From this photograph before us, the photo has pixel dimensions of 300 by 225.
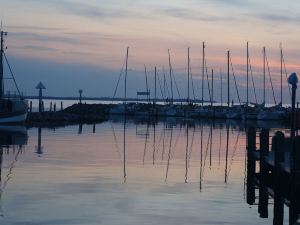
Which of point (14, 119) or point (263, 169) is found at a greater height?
point (263, 169)

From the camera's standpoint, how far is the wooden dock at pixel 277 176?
1722 centimetres

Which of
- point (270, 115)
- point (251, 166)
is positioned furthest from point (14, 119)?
point (270, 115)

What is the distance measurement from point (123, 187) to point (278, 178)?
682cm

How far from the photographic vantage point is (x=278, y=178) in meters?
19.0

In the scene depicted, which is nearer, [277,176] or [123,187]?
[277,176]

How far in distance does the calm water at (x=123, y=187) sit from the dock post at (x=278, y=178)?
2.19 ft

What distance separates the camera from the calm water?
18.7 meters

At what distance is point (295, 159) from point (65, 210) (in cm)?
651

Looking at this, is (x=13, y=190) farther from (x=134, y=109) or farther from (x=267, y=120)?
(x=134, y=109)

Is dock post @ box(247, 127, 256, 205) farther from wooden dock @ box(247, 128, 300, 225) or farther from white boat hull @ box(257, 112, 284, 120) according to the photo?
white boat hull @ box(257, 112, 284, 120)

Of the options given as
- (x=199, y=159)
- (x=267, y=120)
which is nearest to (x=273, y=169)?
(x=199, y=159)

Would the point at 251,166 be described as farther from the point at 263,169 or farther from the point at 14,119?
the point at 14,119

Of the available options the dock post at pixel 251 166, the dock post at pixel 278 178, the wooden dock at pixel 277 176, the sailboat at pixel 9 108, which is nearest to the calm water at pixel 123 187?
the dock post at pixel 251 166

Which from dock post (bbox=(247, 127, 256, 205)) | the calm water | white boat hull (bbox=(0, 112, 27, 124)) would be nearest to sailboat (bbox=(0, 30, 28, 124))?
white boat hull (bbox=(0, 112, 27, 124))
